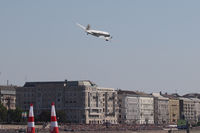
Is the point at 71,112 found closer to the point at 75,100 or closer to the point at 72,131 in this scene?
the point at 75,100

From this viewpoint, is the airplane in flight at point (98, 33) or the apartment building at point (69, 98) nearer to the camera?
the airplane in flight at point (98, 33)

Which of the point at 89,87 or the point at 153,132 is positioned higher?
the point at 89,87

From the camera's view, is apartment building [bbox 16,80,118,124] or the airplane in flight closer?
the airplane in flight

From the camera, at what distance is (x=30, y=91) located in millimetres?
196250

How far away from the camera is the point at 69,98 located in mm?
190000

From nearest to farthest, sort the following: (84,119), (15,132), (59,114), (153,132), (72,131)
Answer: (15,132), (72,131), (153,132), (59,114), (84,119)

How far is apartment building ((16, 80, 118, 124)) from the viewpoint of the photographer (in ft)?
620

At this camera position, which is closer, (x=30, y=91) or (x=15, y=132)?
(x=15, y=132)

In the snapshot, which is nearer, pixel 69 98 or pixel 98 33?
pixel 98 33

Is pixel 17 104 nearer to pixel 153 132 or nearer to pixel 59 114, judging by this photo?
pixel 59 114

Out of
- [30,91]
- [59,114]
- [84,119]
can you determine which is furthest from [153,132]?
[30,91]

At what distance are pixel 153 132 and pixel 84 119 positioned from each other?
1792 inches

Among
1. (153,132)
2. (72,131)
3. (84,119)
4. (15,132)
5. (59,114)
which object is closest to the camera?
(15,132)

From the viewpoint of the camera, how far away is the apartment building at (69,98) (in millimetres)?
188875
